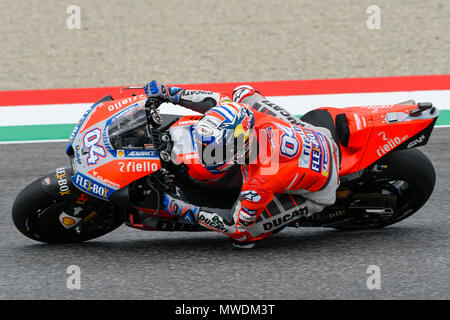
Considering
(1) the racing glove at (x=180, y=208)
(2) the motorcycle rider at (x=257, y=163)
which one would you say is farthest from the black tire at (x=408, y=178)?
(1) the racing glove at (x=180, y=208)

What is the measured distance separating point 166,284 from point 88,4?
9.28m

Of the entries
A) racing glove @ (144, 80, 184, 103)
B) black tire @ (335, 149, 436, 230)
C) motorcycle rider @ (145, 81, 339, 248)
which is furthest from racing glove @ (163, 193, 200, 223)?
black tire @ (335, 149, 436, 230)

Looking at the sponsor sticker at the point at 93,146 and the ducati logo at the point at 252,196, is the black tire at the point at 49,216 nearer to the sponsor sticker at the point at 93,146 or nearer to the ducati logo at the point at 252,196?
the sponsor sticker at the point at 93,146

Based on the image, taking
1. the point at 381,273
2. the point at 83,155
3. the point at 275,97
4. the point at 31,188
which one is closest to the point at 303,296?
the point at 381,273

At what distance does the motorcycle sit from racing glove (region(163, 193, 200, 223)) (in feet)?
0.17

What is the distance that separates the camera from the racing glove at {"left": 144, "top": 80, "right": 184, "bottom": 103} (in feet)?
15.8

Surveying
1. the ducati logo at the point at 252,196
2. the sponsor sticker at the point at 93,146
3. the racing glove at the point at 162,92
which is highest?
the racing glove at the point at 162,92

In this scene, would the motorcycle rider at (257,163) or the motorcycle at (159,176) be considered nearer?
the motorcycle rider at (257,163)

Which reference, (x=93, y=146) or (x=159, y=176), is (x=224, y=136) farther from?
(x=93, y=146)

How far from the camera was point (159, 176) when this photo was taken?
464cm

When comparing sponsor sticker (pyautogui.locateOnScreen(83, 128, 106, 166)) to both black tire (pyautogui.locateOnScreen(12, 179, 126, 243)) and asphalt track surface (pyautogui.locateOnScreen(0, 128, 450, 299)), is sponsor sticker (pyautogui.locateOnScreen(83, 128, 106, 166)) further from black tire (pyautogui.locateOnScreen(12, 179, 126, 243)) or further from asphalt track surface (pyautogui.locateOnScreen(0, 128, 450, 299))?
asphalt track surface (pyautogui.locateOnScreen(0, 128, 450, 299))

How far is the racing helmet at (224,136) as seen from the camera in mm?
4422

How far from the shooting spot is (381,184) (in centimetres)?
515

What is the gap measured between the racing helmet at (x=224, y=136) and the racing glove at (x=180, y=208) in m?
0.31
